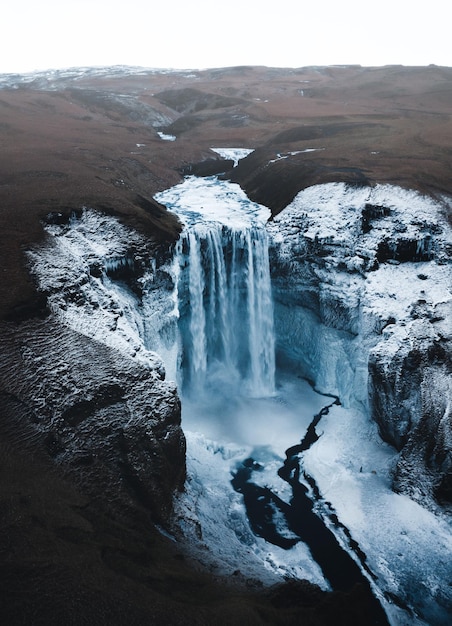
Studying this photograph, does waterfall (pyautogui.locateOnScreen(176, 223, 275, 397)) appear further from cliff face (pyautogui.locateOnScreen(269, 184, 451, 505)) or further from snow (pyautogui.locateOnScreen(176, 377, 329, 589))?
snow (pyautogui.locateOnScreen(176, 377, 329, 589))

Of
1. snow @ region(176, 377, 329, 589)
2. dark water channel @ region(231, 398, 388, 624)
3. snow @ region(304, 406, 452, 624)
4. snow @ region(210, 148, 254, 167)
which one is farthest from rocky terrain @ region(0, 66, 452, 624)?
dark water channel @ region(231, 398, 388, 624)

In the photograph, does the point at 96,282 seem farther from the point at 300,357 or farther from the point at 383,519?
the point at 383,519

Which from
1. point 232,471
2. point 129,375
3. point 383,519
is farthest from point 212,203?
point 383,519

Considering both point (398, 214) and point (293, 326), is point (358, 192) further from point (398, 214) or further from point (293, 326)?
point (293, 326)

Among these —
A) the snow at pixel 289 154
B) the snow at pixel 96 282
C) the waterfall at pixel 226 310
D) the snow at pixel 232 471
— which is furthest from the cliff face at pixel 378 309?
the snow at pixel 289 154

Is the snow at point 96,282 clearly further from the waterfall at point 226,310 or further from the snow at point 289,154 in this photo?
the snow at point 289,154

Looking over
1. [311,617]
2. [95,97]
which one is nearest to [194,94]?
[95,97]
